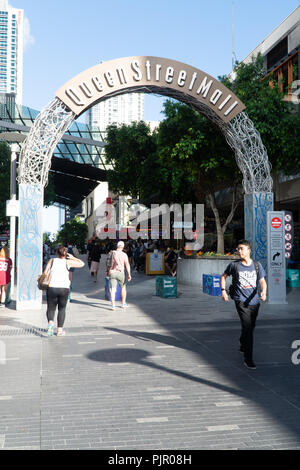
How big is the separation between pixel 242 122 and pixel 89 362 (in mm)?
9872

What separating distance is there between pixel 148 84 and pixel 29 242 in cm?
545

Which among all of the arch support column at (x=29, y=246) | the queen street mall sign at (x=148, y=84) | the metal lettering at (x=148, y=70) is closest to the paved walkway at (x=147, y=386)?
the arch support column at (x=29, y=246)

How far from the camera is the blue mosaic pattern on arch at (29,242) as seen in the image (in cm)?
1144

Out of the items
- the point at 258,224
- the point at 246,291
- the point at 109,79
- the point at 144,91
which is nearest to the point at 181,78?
the point at 144,91

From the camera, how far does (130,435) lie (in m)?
3.78

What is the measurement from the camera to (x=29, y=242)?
11.6 metres

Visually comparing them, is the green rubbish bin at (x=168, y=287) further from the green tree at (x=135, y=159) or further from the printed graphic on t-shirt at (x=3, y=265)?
the green tree at (x=135, y=159)

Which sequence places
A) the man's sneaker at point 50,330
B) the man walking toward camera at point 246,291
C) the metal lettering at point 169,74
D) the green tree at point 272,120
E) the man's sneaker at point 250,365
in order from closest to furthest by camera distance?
the man's sneaker at point 250,365 → the man walking toward camera at point 246,291 → the man's sneaker at point 50,330 → the metal lettering at point 169,74 → the green tree at point 272,120

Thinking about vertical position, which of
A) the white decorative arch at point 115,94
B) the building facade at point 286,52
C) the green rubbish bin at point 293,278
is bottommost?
the green rubbish bin at point 293,278

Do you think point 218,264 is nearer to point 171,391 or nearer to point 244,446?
point 171,391

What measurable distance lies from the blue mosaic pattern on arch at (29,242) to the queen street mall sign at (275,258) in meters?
6.15

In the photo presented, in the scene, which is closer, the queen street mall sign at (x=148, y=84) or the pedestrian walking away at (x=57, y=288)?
the pedestrian walking away at (x=57, y=288)

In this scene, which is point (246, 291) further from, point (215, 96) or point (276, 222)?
point (215, 96)

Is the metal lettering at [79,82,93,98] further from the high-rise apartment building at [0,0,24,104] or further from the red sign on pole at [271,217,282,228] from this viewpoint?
the high-rise apartment building at [0,0,24,104]
